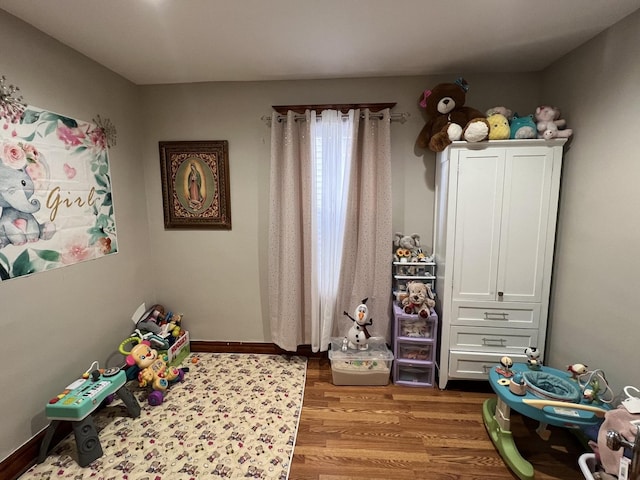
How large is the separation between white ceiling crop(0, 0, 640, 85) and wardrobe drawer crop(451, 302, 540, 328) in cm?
174

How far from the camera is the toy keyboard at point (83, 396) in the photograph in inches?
60.0

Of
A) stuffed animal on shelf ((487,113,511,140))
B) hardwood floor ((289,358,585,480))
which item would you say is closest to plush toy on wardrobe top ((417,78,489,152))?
stuffed animal on shelf ((487,113,511,140))

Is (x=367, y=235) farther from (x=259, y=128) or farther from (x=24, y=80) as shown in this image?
(x=24, y=80)

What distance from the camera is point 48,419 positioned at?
1.67 m

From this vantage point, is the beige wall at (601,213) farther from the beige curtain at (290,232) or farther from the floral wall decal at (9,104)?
the floral wall decal at (9,104)

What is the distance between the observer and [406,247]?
2385 mm

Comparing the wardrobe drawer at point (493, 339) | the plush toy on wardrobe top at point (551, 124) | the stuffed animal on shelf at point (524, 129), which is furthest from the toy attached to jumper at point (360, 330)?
the plush toy on wardrobe top at point (551, 124)

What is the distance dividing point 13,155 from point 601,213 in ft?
10.9

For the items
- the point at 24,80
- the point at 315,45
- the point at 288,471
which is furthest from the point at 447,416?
the point at 24,80

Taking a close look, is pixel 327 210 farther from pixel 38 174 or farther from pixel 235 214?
pixel 38 174

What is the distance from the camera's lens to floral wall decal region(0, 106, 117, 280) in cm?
151

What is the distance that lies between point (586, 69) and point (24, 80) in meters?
3.31

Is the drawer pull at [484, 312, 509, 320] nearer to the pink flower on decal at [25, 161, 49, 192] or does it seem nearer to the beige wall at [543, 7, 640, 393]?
the beige wall at [543, 7, 640, 393]

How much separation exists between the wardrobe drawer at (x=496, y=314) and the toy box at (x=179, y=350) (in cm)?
230
